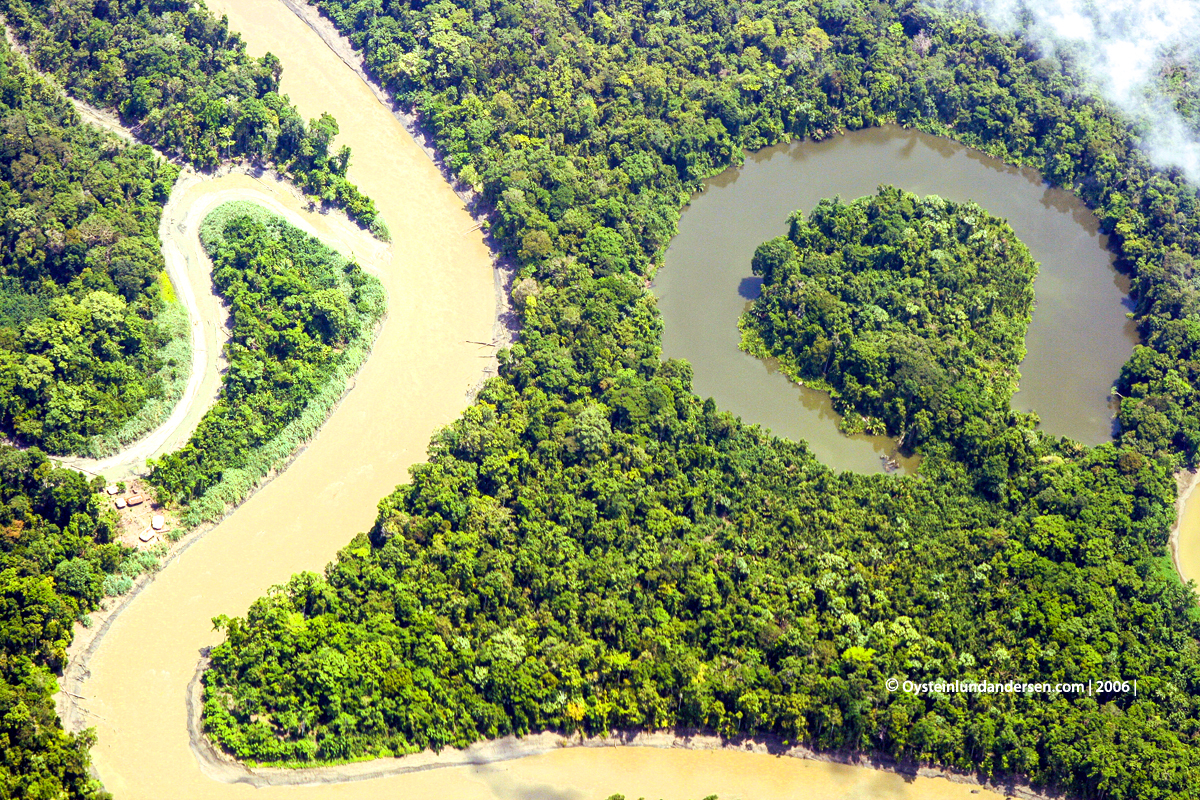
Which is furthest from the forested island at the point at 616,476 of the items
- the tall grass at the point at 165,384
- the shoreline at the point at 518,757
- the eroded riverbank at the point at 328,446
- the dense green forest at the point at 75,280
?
the eroded riverbank at the point at 328,446

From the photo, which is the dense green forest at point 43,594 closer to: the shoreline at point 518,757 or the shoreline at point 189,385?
the shoreline at point 189,385

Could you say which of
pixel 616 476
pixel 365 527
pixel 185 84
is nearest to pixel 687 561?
pixel 616 476

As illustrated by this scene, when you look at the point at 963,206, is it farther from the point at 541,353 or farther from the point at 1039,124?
the point at 541,353

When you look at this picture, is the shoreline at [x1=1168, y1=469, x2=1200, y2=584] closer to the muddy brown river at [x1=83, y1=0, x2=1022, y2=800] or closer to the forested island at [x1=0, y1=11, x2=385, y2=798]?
the muddy brown river at [x1=83, y1=0, x2=1022, y2=800]

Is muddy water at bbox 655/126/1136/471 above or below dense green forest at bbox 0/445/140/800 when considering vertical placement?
above

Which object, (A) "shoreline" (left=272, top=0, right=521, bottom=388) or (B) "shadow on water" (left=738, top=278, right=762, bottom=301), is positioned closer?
(A) "shoreline" (left=272, top=0, right=521, bottom=388)

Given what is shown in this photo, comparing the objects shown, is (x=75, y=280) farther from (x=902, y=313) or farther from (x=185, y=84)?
(x=902, y=313)

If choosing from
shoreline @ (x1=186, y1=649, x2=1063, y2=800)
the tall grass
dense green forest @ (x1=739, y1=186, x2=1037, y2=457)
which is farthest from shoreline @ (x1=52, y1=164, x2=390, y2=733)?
dense green forest @ (x1=739, y1=186, x2=1037, y2=457)
